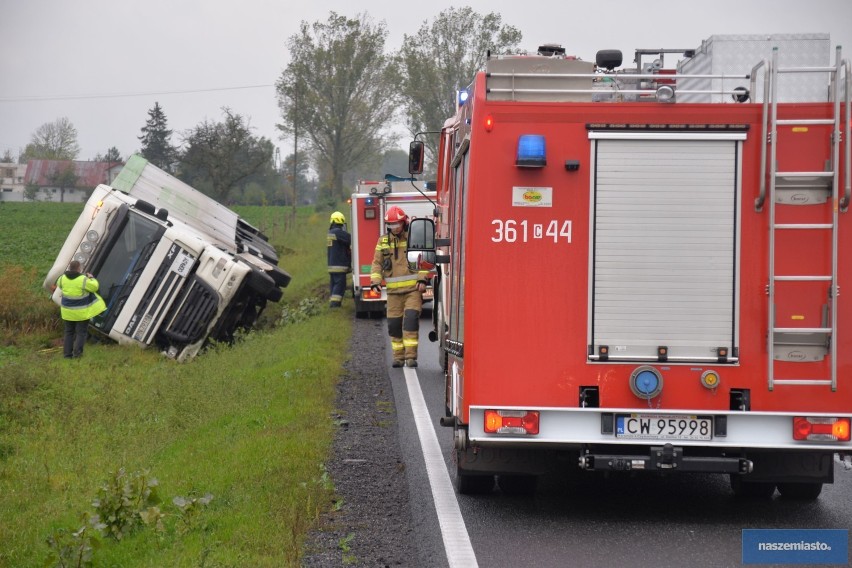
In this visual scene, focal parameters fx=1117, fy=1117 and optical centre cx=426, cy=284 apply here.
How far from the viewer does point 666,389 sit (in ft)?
21.5

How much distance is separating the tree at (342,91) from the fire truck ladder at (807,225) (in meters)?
59.3

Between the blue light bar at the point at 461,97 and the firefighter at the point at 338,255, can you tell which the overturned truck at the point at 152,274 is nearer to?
the firefighter at the point at 338,255

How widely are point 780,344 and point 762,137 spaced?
3.96 feet

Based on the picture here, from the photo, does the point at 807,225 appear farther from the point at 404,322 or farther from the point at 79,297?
the point at 79,297

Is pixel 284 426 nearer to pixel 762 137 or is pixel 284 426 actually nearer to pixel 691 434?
pixel 691 434

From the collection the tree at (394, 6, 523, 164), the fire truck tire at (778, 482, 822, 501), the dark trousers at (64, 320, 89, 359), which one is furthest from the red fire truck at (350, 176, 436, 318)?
the tree at (394, 6, 523, 164)

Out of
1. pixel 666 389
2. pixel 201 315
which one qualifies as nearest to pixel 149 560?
pixel 666 389

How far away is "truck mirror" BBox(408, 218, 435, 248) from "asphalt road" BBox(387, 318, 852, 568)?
228 cm

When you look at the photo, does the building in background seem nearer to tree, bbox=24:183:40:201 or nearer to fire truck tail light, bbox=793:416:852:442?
tree, bbox=24:183:40:201

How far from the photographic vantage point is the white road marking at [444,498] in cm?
615

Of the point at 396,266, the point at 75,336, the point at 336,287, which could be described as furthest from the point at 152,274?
the point at 396,266

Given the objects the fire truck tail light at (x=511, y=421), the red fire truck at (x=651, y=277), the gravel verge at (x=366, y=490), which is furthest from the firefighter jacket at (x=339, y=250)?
the fire truck tail light at (x=511, y=421)

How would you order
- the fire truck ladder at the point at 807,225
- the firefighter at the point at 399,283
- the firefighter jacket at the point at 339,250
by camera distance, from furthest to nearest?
the firefighter jacket at the point at 339,250 < the firefighter at the point at 399,283 < the fire truck ladder at the point at 807,225

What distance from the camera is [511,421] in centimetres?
664
